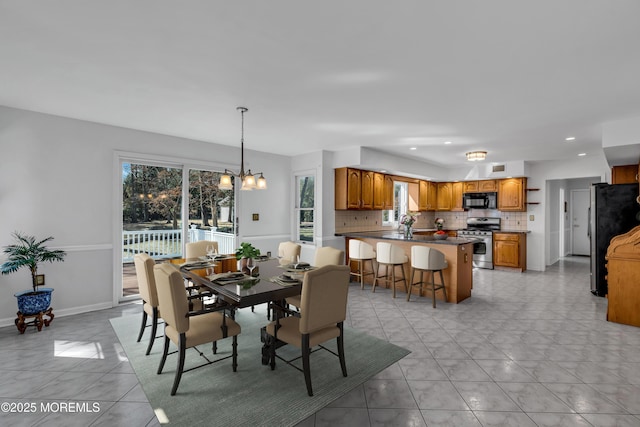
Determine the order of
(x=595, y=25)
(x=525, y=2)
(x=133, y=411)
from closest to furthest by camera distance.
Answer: (x=525, y=2) → (x=595, y=25) → (x=133, y=411)

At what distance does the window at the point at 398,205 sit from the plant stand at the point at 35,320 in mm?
6170

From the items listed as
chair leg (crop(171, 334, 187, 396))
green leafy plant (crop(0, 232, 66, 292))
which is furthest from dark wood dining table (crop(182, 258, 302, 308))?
green leafy plant (crop(0, 232, 66, 292))

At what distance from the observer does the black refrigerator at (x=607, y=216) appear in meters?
4.39

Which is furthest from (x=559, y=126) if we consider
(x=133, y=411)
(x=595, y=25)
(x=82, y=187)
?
(x=82, y=187)

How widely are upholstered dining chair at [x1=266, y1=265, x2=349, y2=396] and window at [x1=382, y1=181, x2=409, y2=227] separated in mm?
5119

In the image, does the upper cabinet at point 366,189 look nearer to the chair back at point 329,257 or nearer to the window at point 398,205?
the window at point 398,205

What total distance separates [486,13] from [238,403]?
3031mm

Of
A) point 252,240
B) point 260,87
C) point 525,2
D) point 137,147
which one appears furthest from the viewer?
point 252,240

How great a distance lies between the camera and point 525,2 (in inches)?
67.1

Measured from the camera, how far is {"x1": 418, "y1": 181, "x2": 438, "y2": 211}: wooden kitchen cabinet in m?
8.11

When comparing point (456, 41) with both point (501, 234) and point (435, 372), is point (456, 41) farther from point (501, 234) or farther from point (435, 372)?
point (501, 234)

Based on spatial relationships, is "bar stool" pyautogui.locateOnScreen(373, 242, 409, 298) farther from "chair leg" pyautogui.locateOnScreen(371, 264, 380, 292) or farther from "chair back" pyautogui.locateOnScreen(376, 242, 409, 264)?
"chair leg" pyautogui.locateOnScreen(371, 264, 380, 292)

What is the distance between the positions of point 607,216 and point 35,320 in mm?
7773

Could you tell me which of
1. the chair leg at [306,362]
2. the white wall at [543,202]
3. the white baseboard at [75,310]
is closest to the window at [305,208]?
the white baseboard at [75,310]
